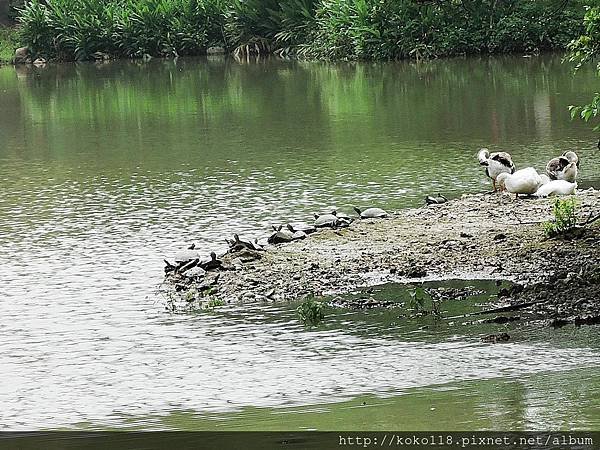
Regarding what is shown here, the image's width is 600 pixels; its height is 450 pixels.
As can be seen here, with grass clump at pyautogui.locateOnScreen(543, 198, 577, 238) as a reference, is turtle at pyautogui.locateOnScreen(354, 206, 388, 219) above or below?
below

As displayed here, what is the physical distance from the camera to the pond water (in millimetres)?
6195

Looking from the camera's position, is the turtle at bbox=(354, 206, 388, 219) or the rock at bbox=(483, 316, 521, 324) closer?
the rock at bbox=(483, 316, 521, 324)

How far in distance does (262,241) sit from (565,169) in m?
3.32

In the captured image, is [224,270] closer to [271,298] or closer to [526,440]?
[271,298]

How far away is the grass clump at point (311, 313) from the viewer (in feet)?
26.1

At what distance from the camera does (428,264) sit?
910 centimetres

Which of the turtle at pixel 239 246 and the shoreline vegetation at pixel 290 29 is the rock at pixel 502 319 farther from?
the shoreline vegetation at pixel 290 29

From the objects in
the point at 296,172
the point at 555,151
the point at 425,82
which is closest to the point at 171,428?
the point at 296,172

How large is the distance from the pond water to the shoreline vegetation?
762 centimetres

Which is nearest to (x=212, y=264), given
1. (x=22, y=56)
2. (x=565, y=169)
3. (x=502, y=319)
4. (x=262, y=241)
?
(x=262, y=241)

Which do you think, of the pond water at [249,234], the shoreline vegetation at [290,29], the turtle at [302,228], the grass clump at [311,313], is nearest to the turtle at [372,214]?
the turtle at [302,228]

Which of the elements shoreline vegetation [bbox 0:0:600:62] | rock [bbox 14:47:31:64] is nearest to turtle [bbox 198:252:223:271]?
shoreline vegetation [bbox 0:0:600:62]

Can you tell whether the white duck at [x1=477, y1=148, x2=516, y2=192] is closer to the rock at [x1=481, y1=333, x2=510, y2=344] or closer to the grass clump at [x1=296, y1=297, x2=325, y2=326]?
the grass clump at [x1=296, y1=297, x2=325, y2=326]

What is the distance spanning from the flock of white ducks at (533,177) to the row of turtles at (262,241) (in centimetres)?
131
